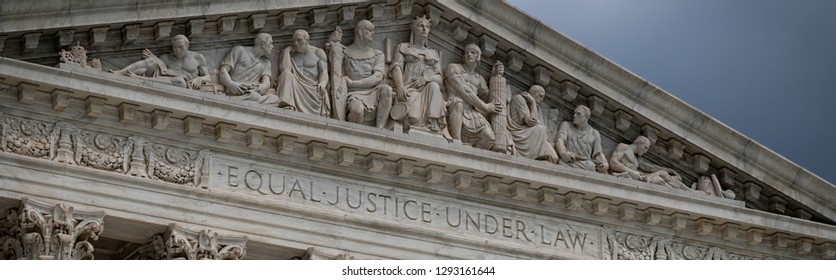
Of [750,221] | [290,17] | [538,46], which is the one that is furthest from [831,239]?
[290,17]

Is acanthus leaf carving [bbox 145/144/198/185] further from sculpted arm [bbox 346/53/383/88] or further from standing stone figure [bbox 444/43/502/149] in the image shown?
standing stone figure [bbox 444/43/502/149]

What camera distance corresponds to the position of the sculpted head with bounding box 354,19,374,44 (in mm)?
27250

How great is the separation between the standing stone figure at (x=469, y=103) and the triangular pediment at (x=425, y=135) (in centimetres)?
23

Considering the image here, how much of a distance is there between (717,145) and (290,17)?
252 inches

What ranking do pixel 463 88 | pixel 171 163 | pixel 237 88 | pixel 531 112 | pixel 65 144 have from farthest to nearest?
pixel 531 112, pixel 463 88, pixel 237 88, pixel 171 163, pixel 65 144

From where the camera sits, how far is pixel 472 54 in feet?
92.2

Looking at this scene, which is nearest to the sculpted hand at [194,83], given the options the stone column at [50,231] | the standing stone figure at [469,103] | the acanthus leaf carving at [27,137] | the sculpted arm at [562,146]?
the acanthus leaf carving at [27,137]

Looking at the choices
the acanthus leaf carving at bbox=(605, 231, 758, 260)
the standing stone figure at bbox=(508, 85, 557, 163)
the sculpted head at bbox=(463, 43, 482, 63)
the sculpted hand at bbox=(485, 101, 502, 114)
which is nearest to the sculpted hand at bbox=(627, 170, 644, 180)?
the acanthus leaf carving at bbox=(605, 231, 758, 260)

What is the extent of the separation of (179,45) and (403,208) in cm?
340

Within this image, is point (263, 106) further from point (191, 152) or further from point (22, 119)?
point (22, 119)

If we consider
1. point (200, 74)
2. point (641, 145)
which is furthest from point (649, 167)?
point (200, 74)

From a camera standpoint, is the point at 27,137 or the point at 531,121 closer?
the point at 27,137

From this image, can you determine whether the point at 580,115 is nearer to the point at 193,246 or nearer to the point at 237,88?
the point at 237,88

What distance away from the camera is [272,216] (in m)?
25.9
